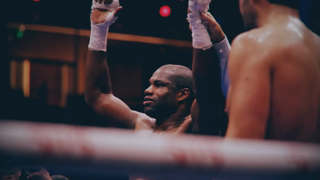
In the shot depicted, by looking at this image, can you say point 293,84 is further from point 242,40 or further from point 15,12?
point 15,12

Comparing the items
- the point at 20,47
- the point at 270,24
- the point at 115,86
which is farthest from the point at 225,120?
the point at 20,47

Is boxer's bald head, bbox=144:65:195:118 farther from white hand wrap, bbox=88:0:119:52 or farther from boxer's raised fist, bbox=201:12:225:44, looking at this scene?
boxer's raised fist, bbox=201:12:225:44

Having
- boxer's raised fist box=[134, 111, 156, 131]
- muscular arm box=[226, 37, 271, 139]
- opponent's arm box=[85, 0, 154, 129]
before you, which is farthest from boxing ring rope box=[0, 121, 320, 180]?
boxer's raised fist box=[134, 111, 156, 131]

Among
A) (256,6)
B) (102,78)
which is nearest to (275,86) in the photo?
(256,6)

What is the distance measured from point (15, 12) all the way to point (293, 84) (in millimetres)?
5876

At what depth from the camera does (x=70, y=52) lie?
7.12 metres

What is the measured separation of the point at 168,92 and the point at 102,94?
1.48ft

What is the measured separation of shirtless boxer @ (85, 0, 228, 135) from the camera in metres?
2.93

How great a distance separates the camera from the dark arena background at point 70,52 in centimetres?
598

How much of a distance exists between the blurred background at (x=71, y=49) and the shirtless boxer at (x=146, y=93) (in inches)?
112

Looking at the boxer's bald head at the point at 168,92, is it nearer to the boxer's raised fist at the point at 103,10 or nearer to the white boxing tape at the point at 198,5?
the boxer's raised fist at the point at 103,10

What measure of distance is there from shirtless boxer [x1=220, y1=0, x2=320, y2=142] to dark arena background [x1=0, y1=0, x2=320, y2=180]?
4.38 m

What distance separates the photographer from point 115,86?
7.33 metres

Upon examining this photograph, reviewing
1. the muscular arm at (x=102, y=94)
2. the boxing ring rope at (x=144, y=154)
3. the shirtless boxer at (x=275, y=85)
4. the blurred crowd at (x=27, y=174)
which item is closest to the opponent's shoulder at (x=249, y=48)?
the shirtless boxer at (x=275, y=85)
